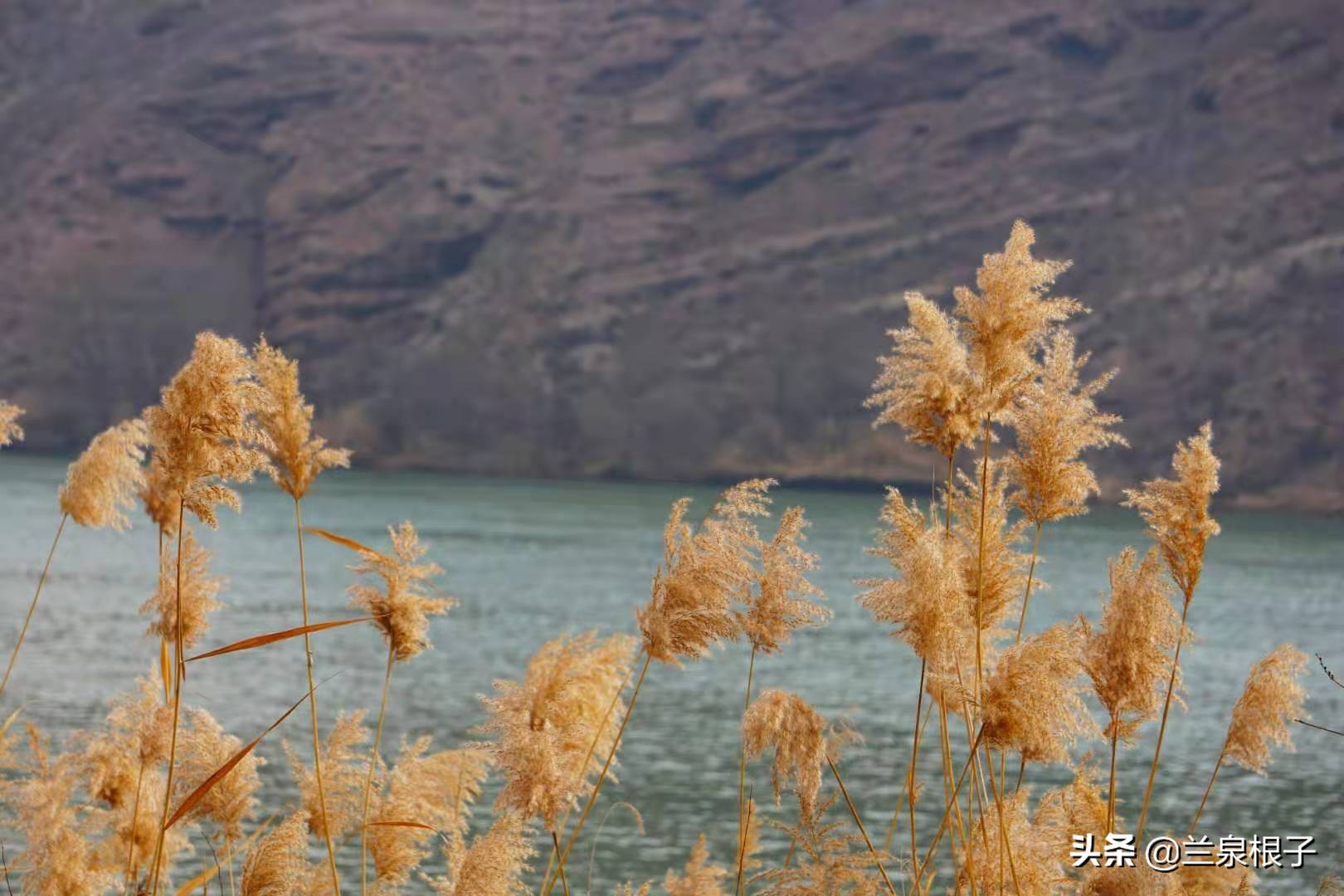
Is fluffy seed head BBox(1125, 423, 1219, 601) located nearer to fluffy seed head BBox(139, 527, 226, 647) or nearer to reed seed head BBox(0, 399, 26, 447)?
fluffy seed head BBox(139, 527, 226, 647)

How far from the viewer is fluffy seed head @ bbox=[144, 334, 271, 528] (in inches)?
108

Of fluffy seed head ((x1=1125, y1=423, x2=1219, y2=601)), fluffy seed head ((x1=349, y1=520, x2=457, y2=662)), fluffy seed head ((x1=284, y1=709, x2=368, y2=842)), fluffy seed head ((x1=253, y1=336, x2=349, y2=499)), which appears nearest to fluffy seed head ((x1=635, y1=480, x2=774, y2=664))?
fluffy seed head ((x1=349, y1=520, x2=457, y2=662))

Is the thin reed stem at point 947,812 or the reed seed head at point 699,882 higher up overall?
the thin reed stem at point 947,812

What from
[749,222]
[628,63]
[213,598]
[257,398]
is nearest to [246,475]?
[257,398]

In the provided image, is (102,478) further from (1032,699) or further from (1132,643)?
(1132,643)

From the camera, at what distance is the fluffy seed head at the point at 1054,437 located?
125 inches

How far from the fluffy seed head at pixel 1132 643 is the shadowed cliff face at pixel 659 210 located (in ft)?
229

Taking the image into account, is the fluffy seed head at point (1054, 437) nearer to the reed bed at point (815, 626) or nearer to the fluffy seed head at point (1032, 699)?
the reed bed at point (815, 626)

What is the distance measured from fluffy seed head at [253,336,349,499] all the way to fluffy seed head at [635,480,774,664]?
2.26 ft

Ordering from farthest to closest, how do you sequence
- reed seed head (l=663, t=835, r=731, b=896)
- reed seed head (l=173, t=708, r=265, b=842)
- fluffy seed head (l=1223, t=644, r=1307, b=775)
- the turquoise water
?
the turquoise water, reed seed head (l=663, t=835, r=731, b=896), reed seed head (l=173, t=708, r=265, b=842), fluffy seed head (l=1223, t=644, r=1307, b=775)

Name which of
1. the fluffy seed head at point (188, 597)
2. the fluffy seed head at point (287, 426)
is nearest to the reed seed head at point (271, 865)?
the fluffy seed head at point (188, 597)

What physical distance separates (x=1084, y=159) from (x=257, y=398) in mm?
85492

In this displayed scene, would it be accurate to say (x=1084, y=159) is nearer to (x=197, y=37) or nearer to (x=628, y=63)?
(x=628, y=63)

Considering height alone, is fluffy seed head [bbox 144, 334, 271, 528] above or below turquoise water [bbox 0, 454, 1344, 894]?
above
